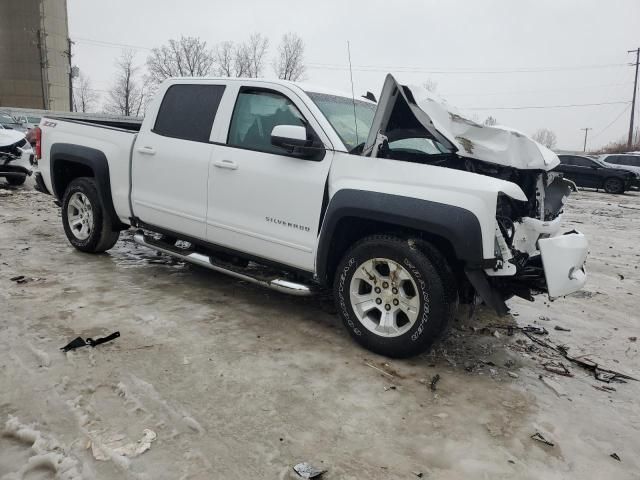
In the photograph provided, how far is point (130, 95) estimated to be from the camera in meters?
65.0

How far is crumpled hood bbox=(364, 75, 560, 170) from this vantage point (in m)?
3.56

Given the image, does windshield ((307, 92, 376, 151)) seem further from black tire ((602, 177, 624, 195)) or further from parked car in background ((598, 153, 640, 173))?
parked car in background ((598, 153, 640, 173))

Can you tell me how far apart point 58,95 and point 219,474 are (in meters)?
63.9

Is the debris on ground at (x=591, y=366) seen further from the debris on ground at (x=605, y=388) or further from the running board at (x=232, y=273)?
the running board at (x=232, y=273)

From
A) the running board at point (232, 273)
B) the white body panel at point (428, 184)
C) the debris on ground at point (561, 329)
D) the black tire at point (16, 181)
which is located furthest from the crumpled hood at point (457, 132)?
the black tire at point (16, 181)

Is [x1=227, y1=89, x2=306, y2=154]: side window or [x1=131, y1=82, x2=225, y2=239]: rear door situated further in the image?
[x1=131, y1=82, x2=225, y2=239]: rear door

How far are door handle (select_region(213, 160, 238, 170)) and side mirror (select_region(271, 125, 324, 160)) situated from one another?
0.59 m

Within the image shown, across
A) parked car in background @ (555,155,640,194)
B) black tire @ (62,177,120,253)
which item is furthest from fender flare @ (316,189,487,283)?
parked car in background @ (555,155,640,194)

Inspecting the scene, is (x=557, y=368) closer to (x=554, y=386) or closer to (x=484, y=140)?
(x=554, y=386)

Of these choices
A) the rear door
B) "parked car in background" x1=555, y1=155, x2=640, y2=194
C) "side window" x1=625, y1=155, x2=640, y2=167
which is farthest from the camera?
"side window" x1=625, y1=155, x2=640, y2=167

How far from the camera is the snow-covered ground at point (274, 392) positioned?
245 cm

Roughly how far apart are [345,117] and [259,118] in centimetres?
71

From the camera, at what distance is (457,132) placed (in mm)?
3623

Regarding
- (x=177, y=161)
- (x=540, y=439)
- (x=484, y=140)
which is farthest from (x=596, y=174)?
(x=540, y=439)
